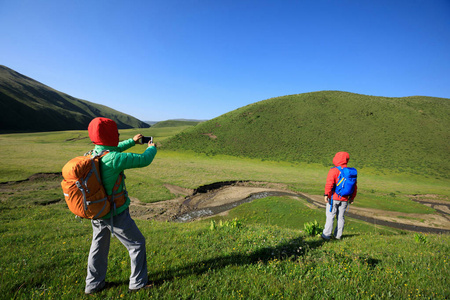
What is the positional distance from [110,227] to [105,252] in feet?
1.95

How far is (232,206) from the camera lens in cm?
2100

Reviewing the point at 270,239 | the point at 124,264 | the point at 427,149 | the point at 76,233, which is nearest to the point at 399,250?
the point at 270,239

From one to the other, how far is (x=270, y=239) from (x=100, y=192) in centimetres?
522

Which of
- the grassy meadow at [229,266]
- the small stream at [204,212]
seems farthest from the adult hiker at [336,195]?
the small stream at [204,212]

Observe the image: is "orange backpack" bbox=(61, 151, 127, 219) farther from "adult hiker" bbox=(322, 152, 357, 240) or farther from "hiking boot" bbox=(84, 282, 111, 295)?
"adult hiker" bbox=(322, 152, 357, 240)

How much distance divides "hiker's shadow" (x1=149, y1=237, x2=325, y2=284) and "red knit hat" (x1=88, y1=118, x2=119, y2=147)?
118 inches

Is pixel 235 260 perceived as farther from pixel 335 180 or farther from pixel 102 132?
pixel 335 180

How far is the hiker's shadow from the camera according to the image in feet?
13.4

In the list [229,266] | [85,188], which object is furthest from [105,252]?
[229,266]

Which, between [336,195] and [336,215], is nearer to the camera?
[336,195]

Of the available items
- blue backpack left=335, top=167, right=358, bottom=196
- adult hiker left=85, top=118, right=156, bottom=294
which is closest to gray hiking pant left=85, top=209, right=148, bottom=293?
adult hiker left=85, top=118, right=156, bottom=294

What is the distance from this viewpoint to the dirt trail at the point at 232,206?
17672 millimetres

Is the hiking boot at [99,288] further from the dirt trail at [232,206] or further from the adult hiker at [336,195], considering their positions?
the dirt trail at [232,206]

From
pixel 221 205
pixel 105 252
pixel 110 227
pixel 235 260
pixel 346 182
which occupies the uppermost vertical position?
pixel 346 182
